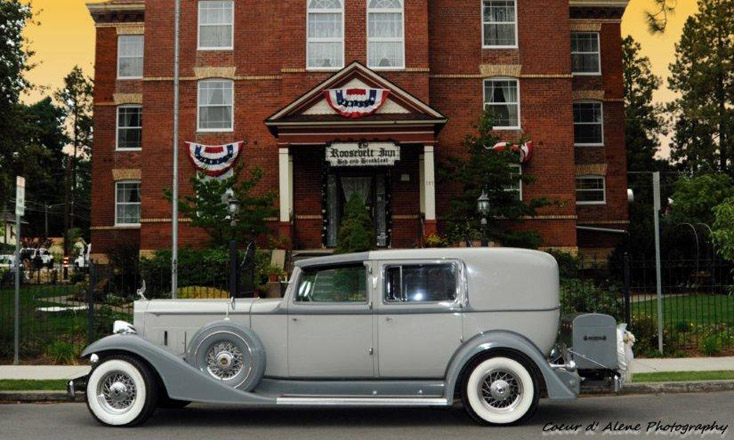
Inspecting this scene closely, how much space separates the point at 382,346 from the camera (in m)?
8.20

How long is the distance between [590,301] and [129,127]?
20010 mm

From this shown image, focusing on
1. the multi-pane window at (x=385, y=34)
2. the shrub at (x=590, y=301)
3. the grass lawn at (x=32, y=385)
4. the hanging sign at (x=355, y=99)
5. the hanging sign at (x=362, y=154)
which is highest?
the multi-pane window at (x=385, y=34)

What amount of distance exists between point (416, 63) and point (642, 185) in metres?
33.3

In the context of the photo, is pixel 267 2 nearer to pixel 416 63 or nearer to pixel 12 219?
pixel 416 63

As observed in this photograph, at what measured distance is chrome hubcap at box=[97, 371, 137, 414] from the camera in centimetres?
821

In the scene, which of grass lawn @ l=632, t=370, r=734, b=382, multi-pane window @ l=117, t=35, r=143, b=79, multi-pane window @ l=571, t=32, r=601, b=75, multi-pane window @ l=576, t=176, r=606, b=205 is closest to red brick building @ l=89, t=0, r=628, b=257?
multi-pane window @ l=576, t=176, r=606, b=205

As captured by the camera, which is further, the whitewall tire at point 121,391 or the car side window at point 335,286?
the car side window at point 335,286

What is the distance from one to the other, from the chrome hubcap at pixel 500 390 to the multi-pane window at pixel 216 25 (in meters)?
20.3

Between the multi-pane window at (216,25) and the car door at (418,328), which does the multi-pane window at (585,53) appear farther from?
the car door at (418,328)

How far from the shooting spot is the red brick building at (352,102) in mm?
23000

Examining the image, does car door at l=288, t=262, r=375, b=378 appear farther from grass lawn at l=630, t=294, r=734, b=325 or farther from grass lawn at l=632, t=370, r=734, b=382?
grass lawn at l=630, t=294, r=734, b=325

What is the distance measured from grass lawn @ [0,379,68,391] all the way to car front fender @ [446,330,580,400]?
572cm

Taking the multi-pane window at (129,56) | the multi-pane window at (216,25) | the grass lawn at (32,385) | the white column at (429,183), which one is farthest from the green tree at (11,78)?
the grass lawn at (32,385)

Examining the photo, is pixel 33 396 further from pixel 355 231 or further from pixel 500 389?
pixel 355 231
